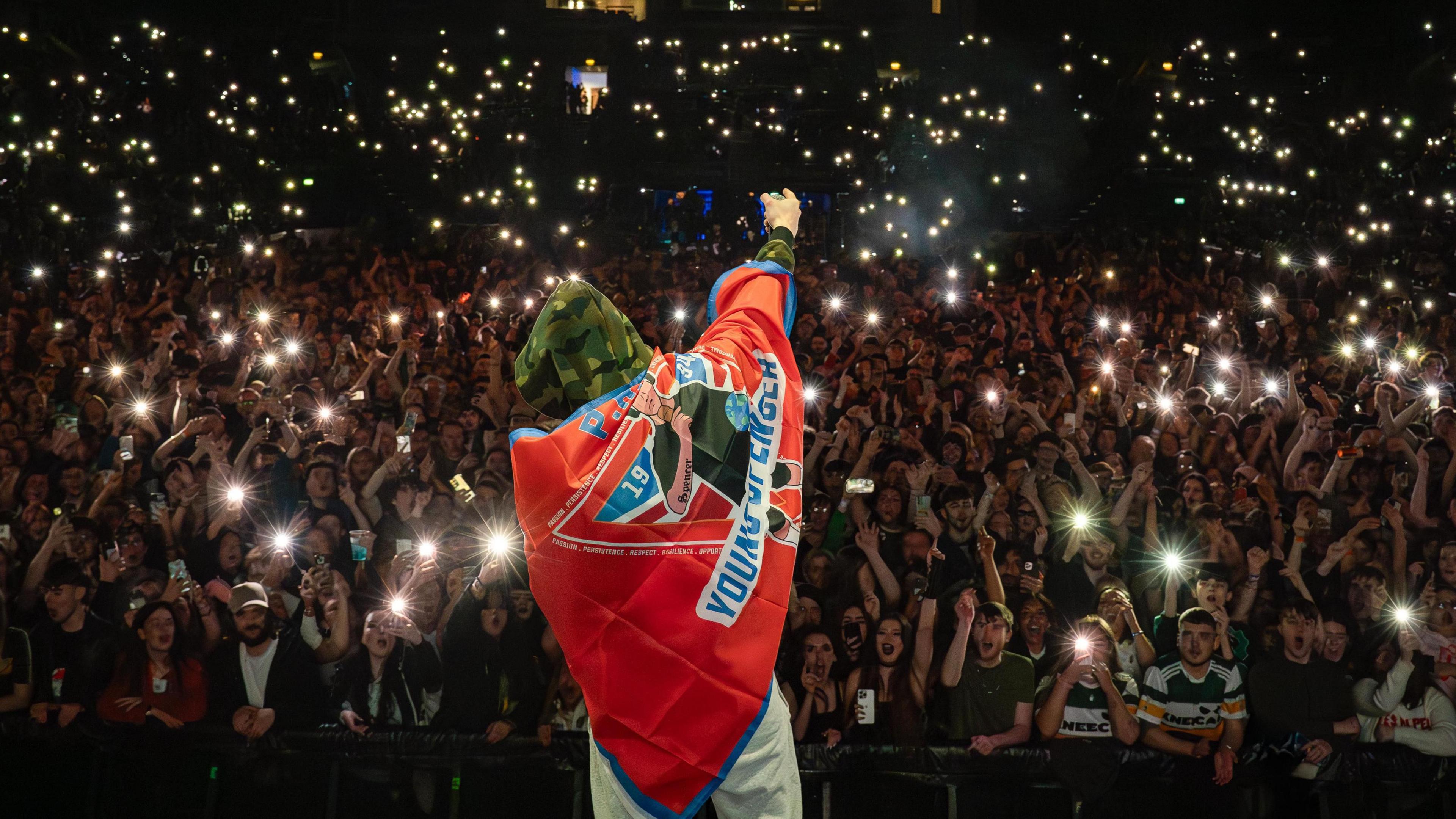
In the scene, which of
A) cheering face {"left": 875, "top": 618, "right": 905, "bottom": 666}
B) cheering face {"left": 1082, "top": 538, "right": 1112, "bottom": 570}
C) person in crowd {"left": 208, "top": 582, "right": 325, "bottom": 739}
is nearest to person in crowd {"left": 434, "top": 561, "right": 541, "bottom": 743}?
person in crowd {"left": 208, "top": 582, "right": 325, "bottom": 739}

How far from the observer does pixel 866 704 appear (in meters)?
4.49

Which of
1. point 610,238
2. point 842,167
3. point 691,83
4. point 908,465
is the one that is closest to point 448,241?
point 610,238

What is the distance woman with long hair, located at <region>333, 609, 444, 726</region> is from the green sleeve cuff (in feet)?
8.94

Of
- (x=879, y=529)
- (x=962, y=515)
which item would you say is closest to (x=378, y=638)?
(x=879, y=529)

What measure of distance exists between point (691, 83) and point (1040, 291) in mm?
11452

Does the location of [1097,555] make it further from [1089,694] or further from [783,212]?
[783,212]

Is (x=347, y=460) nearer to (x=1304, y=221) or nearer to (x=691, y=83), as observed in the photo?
(x=1304, y=221)

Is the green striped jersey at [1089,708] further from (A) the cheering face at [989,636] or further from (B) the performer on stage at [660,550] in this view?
(B) the performer on stage at [660,550]

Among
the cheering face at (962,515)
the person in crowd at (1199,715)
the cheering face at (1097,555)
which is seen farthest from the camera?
the cheering face at (962,515)

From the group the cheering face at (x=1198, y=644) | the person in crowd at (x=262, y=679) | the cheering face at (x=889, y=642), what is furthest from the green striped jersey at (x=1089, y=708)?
the person in crowd at (x=262, y=679)

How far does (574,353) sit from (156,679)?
10.3ft

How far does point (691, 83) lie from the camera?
20000mm

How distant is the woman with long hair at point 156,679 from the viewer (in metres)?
4.43

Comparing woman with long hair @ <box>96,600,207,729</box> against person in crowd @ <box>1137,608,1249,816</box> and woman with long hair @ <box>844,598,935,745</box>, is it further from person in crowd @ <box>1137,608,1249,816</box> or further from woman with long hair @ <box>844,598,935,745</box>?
person in crowd @ <box>1137,608,1249,816</box>
